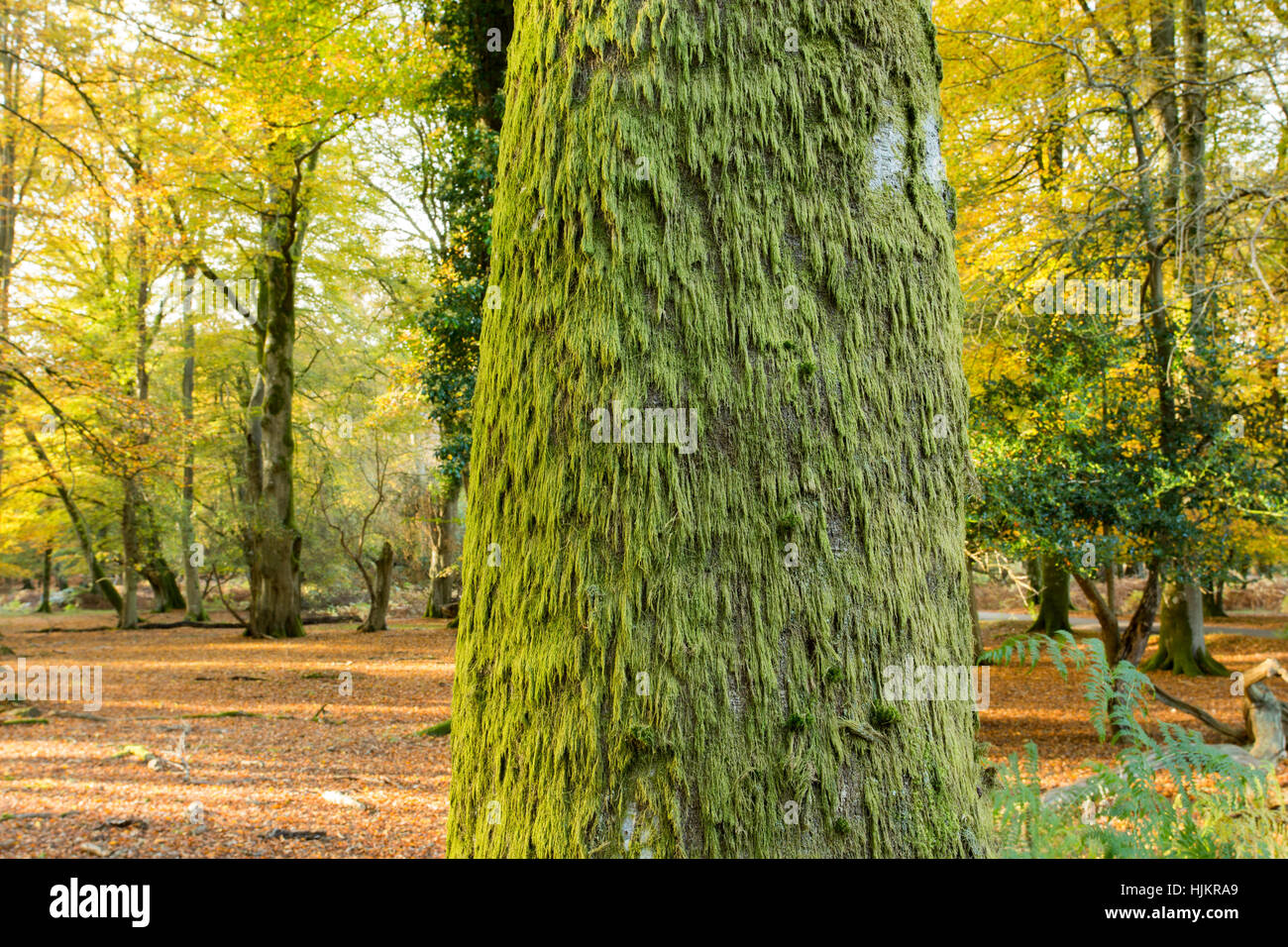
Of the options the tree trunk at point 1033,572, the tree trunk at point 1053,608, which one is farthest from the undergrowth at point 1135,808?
the tree trunk at point 1053,608

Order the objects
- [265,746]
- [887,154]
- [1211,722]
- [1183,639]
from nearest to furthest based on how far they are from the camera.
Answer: [887,154] < [265,746] < [1211,722] < [1183,639]

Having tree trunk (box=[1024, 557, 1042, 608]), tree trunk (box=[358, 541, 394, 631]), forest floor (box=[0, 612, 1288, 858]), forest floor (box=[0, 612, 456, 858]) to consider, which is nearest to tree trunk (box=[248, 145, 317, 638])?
tree trunk (box=[358, 541, 394, 631])

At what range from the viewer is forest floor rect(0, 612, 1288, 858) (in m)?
5.49

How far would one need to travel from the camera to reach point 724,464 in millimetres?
1562

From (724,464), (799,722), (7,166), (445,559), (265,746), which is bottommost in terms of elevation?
(265,746)

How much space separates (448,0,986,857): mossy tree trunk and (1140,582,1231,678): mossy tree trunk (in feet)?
45.5

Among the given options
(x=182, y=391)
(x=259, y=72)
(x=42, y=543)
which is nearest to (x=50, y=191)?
(x=259, y=72)

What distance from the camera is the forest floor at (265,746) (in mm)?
5488

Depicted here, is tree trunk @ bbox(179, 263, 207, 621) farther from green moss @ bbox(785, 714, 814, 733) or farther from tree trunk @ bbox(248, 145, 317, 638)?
green moss @ bbox(785, 714, 814, 733)

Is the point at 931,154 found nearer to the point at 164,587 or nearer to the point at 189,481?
the point at 189,481

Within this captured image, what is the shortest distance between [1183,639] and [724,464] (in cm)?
1491

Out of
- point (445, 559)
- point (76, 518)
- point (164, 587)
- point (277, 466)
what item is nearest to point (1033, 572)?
point (445, 559)

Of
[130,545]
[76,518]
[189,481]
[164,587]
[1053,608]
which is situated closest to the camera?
[1053,608]

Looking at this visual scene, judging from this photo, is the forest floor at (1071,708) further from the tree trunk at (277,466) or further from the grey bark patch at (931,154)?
the tree trunk at (277,466)
